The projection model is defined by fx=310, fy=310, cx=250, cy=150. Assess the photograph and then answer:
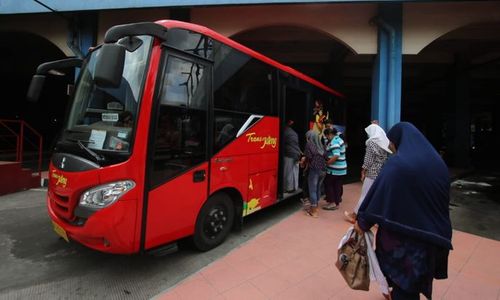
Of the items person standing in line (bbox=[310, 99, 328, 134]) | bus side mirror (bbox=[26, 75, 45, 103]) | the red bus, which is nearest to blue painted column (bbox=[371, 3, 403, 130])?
person standing in line (bbox=[310, 99, 328, 134])

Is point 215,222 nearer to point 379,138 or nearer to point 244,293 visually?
point 244,293

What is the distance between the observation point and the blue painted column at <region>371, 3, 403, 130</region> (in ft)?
26.5

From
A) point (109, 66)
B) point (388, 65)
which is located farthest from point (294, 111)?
point (109, 66)

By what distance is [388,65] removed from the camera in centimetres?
829

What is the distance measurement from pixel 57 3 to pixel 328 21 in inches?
292

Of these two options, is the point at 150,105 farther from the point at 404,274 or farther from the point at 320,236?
the point at 320,236

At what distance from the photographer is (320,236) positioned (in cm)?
462

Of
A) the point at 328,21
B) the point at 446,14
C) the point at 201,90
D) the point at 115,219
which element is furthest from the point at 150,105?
the point at 446,14

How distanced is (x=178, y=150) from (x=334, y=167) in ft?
11.0

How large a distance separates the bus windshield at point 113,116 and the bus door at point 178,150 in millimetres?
213

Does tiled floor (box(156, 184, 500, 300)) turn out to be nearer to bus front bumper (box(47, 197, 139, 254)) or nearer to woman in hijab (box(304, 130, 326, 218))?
bus front bumper (box(47, 197, 139, 254))

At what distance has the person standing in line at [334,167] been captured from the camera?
572 cm

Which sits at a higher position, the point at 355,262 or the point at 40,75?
the point at 40,75

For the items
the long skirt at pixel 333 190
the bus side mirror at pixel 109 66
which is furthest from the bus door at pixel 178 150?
the long skirt at pixel 333 190
